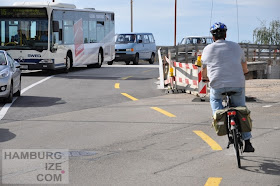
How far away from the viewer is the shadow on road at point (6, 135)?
1053 centimetres

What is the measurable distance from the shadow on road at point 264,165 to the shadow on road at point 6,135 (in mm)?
3947

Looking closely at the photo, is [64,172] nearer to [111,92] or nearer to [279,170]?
[279,170]

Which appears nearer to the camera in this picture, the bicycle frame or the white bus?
the bicycle frame

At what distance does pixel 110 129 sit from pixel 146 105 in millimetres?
4390

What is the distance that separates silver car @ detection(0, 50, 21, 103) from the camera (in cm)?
1631

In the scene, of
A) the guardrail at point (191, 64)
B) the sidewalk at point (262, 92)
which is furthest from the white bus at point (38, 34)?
the sidewalk at point (262, 92)

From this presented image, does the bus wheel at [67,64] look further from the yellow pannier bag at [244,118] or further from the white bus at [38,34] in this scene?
the yellow pannier bag at [244,118]

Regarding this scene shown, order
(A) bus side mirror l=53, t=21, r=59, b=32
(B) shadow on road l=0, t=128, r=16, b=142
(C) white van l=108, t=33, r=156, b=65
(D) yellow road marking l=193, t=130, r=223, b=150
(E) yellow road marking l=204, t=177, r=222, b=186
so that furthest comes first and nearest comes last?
1. (C) white van l=108, t=33, r=156, b=65
2. (A) bus side mirror l=53, t=21, r=59, b=32
3. (B) shadow on road l=0, t=128, r=16, b=142
4. (D) yellow road marking l=193, t=130, r=223, b=150
5. (E) yellow road marking l=204, t=177, r=222, b=186

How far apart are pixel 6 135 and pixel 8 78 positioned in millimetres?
5675

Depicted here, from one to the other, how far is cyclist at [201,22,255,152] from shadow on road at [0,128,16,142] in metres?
3.77

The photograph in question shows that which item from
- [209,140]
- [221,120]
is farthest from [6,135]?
[221,120]

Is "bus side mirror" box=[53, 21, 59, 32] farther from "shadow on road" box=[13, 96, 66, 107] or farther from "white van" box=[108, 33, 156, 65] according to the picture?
"white van" box=[108, 33, 156, 65]

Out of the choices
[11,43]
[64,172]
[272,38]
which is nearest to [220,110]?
[64,172]

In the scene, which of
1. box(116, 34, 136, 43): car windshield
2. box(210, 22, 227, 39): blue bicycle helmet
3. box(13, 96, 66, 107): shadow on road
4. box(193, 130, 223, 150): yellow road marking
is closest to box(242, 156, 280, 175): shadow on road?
box(193, 130, 223, 150): yellow road marking
